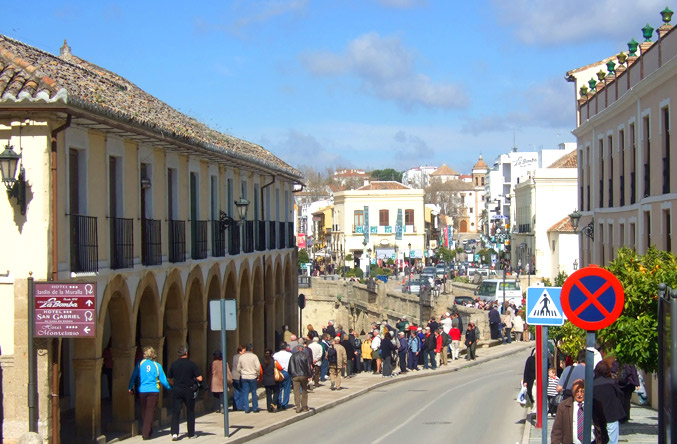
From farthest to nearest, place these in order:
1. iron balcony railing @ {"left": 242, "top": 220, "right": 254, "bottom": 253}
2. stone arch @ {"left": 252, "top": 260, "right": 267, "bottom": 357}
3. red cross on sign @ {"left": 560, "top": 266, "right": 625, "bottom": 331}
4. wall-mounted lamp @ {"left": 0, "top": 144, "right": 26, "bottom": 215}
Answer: stone arch @ {"left": 252, "top": 260, "right": 267, "bottom": 357}, iron balcony railing @ {"left": 242, "top": 220, "right": 254, "bottom": 253}, wall-mounted lamp @ {"left": 0, "top": 144, "right": 26, "bottom": 215}, red cross on sign @ {"left": 560, "top": 266, "right": 625, "bottom": 331}

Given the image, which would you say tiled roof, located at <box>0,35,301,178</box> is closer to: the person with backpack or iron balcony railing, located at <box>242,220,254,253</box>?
iron balcony railing, located at <box>242,220,254,253</box>

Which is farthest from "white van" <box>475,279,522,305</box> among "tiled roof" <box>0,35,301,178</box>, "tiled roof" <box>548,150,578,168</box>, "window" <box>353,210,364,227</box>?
"window" <box>353,210,364,227</box>

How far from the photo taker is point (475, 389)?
1091 inches

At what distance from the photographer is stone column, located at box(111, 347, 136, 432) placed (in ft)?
60.2

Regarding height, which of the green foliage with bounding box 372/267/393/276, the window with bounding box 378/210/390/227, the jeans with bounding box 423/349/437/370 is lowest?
the jeans with bounding box 423/349/437/370

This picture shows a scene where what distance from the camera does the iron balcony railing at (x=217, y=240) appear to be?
2542 cm

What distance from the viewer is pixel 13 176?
578 inches

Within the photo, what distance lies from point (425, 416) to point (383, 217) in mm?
70768

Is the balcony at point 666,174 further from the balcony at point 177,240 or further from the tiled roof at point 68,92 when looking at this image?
the balcony at point 177,240

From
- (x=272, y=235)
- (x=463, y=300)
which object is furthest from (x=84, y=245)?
(x=463, y=300)

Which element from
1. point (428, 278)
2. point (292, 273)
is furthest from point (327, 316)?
point (292, 273)

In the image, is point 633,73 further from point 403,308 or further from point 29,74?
point 403,308

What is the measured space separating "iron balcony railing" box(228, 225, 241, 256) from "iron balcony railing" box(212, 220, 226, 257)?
779mm

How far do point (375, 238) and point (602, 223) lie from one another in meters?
59.3
